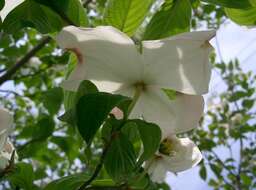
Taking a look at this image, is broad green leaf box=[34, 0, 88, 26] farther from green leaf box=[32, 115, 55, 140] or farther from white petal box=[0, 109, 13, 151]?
green leaf box=[32, 115, 55, 140]

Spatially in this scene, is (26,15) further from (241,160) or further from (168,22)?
(241,160)

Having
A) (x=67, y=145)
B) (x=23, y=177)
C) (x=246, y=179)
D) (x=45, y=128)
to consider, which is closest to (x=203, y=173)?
(x=246, y=179)

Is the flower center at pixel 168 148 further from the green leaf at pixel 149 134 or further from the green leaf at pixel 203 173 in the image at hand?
the green leaf at pixel 203 173

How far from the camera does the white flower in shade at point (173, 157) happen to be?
620 mm

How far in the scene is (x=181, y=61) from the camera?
0.47 m

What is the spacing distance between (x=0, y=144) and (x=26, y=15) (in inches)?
6.1

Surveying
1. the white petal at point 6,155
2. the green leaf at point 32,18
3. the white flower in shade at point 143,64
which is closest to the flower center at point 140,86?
the white flower in shade at point 143,64

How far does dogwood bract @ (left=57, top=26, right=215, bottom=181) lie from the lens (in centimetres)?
45

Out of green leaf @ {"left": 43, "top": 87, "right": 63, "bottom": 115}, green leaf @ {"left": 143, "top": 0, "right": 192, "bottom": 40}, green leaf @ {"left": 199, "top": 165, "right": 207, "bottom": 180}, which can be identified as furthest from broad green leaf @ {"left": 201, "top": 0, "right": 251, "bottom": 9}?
green leaf @ {"left": 199, "top": 165, "right": 207, "bottom": 180}

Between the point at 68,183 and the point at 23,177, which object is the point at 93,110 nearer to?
the point at 68,183

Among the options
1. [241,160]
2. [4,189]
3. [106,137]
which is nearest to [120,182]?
[106,137]

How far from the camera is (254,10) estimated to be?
0.57 m

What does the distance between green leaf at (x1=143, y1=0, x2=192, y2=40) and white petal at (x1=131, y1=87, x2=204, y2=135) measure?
0.07 meters

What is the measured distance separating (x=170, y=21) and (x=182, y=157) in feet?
0.61
